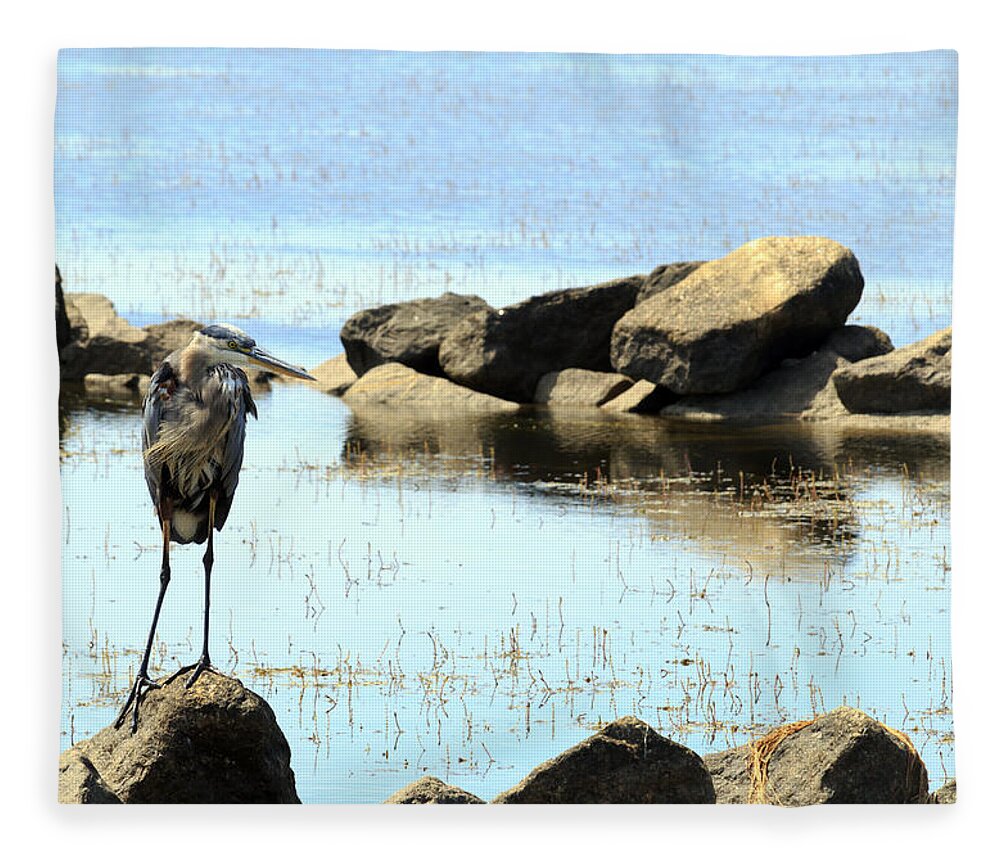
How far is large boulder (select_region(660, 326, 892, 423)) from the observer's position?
17.1 ft

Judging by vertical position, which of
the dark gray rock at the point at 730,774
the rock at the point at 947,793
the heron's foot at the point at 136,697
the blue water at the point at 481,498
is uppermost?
the blue water at the point at 481,498

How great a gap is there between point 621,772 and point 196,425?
1387mm

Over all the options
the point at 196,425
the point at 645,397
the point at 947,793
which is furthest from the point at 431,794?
the point at 645,397

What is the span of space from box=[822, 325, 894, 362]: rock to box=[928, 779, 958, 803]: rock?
5.02 ft

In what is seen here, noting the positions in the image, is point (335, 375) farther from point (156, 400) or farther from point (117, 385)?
point (156, 400)

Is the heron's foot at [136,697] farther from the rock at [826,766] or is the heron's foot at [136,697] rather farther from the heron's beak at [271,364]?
the rock at [826,766]

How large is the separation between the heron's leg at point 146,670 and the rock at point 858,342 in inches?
97.0

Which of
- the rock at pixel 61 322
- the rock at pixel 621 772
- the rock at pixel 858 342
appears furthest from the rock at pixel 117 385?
the rock at pixel 858 342

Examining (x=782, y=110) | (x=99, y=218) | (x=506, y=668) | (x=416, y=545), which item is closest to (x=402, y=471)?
(x=416, y=545)

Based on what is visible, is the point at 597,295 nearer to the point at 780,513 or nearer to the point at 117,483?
the point at 780,513

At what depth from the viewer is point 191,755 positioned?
361 cm

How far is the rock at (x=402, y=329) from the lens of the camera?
4875mm

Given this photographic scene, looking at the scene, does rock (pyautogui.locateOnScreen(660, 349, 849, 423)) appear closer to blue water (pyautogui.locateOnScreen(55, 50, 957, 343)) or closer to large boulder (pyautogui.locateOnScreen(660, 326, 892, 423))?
large boulder (pyautogui.locateOnScreen(660, 326, 892, 423))

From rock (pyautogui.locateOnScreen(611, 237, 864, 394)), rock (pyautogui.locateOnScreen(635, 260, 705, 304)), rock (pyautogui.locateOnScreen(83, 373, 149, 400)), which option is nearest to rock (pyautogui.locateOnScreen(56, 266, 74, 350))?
rock (pyautogui.locateOnScreen(83, 373, 149, 400))
